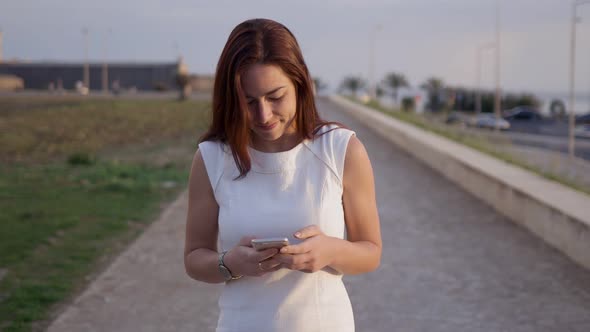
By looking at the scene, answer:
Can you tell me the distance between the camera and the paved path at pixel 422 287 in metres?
4.59

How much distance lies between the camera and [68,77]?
2945 inches

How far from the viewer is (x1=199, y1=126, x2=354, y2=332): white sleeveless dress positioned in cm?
207

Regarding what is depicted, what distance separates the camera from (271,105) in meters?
2.11

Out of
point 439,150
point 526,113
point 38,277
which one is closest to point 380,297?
point 38,277

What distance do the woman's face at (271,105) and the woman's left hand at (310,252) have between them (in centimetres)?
32

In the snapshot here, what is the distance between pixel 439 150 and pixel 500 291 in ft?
21.4

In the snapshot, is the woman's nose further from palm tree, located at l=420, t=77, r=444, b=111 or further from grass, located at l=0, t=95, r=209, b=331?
palm tree, located at l=420, t=77, r=444, b=111

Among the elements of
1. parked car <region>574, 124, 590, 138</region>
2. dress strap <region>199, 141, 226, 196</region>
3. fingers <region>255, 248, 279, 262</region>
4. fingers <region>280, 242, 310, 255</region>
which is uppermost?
dress strap <region>199, 141, 226, 196</region>

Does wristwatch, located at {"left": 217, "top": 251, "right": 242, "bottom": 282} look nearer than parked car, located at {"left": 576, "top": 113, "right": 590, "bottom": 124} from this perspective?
Yes

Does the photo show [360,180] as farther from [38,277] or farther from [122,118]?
[122,118]

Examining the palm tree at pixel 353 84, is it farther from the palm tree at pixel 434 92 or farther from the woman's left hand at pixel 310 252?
the woman's left hand at pixel 310 252

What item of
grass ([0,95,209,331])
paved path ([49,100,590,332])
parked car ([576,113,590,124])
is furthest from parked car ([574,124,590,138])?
grass ([0,95,209,331])

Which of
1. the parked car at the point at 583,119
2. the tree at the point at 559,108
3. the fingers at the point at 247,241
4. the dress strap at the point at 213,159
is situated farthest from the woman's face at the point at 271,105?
the tree at the point at 559,108

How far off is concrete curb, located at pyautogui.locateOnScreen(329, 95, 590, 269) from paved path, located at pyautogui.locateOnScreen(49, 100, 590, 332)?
0.46 ft
